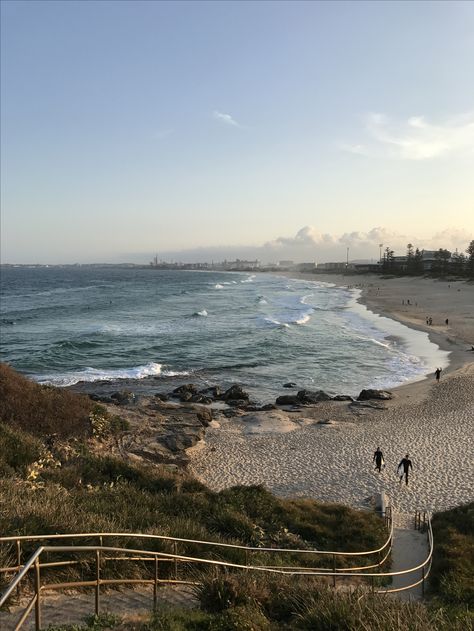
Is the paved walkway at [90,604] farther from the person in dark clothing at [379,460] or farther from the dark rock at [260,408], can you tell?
the dark rock at [260,408]

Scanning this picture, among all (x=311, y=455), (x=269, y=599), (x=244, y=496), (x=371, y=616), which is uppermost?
(x=371, y=616)

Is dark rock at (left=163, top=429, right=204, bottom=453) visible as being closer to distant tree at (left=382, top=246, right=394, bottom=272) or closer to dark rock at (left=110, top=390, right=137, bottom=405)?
dark rock at (left=110, top=390, right=137, bottom=405)

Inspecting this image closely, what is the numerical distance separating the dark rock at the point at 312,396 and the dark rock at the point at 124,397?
9.17m

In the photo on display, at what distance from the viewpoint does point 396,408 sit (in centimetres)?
2519

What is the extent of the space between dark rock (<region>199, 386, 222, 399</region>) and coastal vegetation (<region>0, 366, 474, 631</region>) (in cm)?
1137

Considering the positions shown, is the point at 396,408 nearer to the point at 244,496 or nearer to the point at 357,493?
the point at 357,493

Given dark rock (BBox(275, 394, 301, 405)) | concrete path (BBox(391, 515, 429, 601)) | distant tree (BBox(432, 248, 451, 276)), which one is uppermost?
distant tree (BBox(432, 248, 451, 276))

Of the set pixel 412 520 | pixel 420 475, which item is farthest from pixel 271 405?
Result: pixel 412 520

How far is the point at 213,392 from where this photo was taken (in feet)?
93.5

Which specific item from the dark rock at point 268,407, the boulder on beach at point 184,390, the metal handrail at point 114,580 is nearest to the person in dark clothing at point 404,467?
the metal handrail at point 114,580

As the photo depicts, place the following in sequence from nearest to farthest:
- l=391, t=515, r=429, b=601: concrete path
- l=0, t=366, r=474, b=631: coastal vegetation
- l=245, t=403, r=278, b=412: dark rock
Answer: l=0, t=366, r=474, b=631: coastal vegetation
l=391, t=515, r=429, b=601: concrete path
l=245, t=403, r=278, b=412: dark rock

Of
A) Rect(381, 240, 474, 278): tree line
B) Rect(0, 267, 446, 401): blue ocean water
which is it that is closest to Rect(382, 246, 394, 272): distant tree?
Rect(381, 240, 474, 278): tree line

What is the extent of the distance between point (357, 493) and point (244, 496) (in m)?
5.36

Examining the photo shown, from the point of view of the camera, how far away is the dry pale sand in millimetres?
15984
